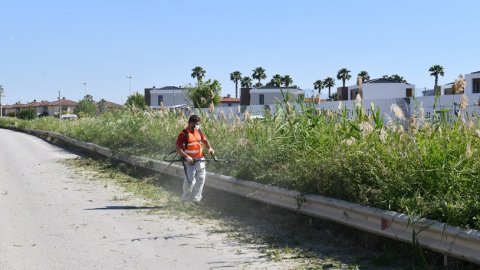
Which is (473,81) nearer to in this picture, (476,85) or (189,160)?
(476,85)

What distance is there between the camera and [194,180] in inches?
404

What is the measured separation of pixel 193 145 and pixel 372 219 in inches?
184

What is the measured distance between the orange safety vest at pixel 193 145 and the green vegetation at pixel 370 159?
0.71 m

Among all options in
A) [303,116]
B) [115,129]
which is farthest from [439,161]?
[115,129]

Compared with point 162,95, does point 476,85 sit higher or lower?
lower

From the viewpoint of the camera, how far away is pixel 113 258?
6.55 meters

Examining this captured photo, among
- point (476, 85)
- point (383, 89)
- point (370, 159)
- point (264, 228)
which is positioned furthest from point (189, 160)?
point (383, 89)

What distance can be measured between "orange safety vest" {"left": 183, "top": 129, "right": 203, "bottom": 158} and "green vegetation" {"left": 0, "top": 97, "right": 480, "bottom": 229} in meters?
0.71

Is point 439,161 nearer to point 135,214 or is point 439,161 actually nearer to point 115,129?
point 135,214

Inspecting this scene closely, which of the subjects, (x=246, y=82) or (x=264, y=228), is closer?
(x=264, y=228)

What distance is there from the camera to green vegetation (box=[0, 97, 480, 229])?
591 cm

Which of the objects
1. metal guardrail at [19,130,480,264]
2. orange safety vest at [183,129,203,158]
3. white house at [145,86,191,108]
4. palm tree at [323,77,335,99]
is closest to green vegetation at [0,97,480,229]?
metal guardrail at [19,130,480,264]

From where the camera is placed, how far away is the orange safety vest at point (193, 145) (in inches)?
403

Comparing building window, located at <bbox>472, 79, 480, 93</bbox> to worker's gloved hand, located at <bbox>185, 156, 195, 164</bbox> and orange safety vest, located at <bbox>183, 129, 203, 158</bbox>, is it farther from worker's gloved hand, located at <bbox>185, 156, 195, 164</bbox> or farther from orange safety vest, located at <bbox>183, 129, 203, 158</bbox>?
worker's gloved hand, located at <bbox>185, 156, 195, 164</bbox>
